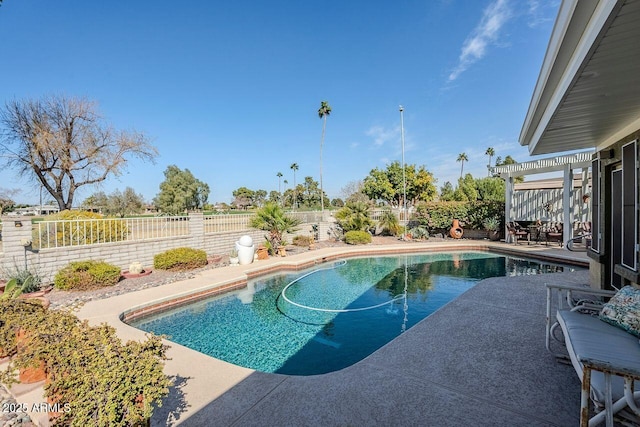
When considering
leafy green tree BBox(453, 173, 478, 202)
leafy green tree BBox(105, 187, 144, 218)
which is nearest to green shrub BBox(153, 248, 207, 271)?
leafy green tree BBox(105, 187, 144, 218)

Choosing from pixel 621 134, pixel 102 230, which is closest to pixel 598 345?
pixel 621 134

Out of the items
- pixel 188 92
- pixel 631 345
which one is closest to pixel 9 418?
pixel 631 345

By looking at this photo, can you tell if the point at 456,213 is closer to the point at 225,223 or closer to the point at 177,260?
the point at 225,223

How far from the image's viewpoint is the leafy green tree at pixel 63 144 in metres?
13.7

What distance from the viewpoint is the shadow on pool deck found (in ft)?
7.87

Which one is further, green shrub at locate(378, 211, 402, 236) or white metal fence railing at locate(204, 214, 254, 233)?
green shrub at locate(378, 211, 402, 236)

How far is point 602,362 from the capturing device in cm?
173

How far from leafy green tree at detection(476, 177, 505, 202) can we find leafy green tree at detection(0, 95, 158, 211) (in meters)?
35.5

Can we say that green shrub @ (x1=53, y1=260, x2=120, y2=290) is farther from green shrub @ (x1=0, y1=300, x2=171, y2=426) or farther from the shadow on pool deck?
the shadow on pool deck

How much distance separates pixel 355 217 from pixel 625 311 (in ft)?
42.1

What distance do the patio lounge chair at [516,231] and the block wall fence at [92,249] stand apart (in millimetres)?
12338

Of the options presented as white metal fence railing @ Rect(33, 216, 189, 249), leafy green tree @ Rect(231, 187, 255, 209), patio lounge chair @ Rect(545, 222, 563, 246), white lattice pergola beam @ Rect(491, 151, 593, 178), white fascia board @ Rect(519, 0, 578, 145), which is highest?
leafy green tree @ Rect(231, 187, 255, 209)

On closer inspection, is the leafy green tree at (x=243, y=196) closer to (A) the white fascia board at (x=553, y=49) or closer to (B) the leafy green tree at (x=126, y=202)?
(B) the leafy green tree at (x=126, y=202)

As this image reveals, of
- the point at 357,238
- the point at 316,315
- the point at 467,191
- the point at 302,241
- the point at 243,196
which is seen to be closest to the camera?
the point at 316,315
